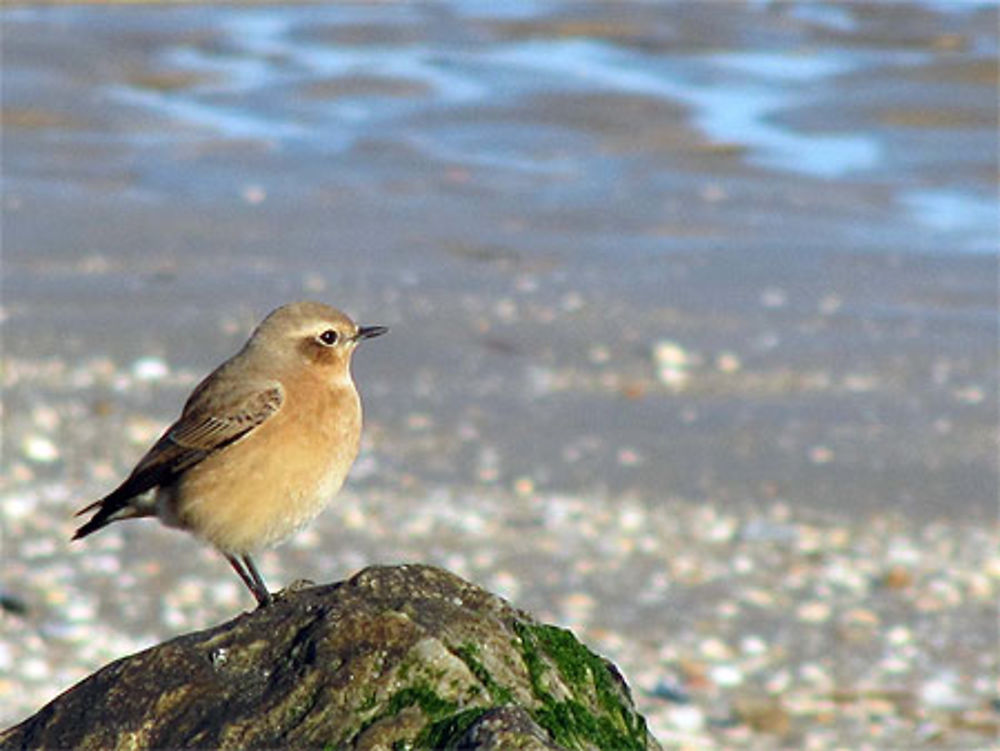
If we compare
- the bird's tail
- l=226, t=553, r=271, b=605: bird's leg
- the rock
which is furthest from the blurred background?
the rock

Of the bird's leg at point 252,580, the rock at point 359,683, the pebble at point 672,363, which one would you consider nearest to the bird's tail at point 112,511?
the bird's leg at point 252,580

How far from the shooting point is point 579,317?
14414mm

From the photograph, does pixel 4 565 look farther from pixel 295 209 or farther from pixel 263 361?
pixel 295 209

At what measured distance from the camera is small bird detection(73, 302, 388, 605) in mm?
6918

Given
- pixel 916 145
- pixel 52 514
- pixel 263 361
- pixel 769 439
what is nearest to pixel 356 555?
pixel 52 514

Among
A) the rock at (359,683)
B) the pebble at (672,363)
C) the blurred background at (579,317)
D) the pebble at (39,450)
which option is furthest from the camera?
the pebble at (672,363)

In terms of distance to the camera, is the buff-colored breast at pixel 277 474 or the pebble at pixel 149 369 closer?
the buff-colored breast at pixel 277 474

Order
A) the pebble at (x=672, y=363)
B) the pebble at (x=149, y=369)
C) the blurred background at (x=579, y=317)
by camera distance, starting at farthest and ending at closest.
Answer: the pebble at (x=672, y=363), the pebble at (x=149, y=369), the blurred background at (x=579, y=317)

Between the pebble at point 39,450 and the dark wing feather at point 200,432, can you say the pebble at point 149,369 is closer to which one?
the pebble at point 39,450

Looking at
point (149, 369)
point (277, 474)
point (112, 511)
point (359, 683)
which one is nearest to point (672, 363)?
point (149, 369)

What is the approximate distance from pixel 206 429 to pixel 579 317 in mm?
7530

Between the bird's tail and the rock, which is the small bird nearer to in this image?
the bird's tail

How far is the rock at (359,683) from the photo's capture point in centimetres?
449

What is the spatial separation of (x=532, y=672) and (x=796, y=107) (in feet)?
52.8
